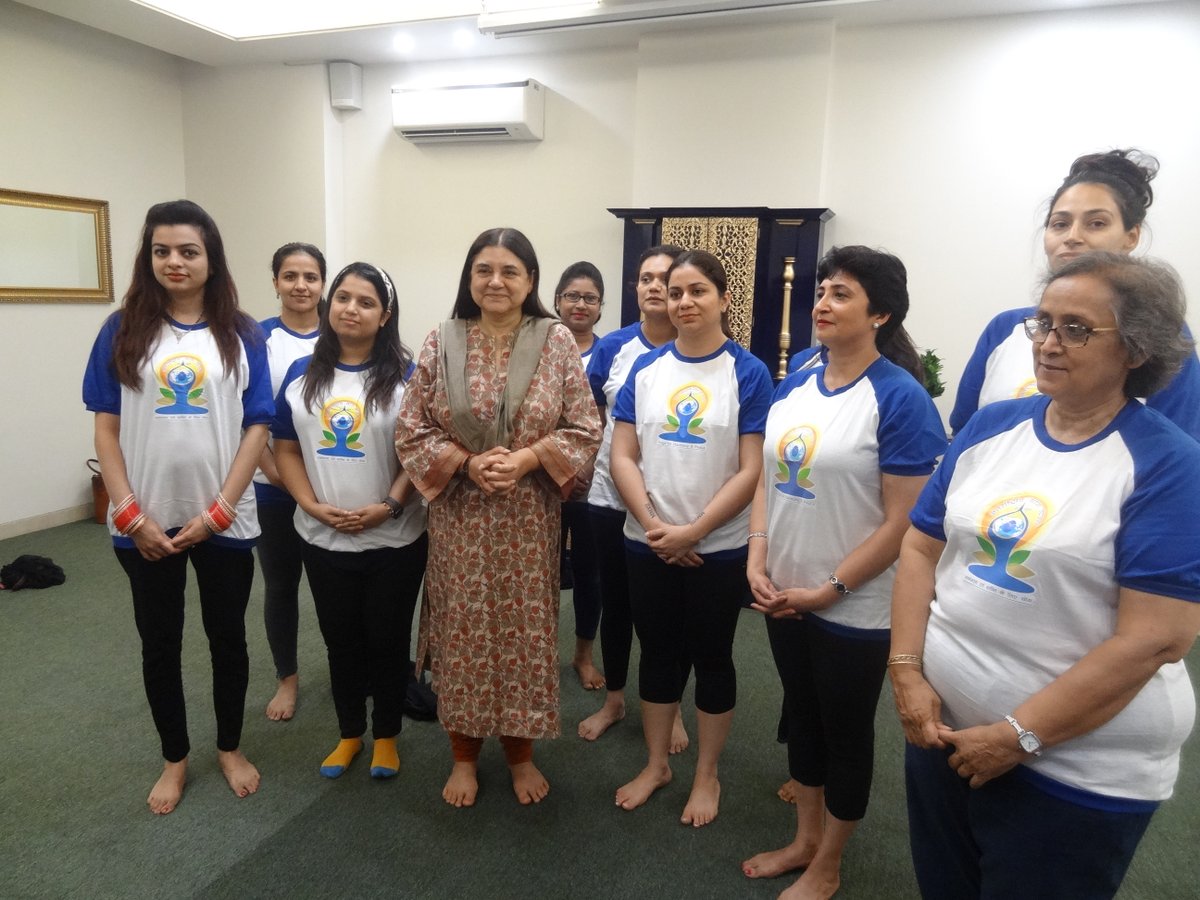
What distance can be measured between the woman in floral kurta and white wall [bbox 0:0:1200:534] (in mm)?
2687

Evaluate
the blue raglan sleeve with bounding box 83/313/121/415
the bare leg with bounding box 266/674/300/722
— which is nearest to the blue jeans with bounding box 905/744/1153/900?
the blue raglan sleeve with bounding box 83/313/121/415

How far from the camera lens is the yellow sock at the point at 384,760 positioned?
2.25 meters

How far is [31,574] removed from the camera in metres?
3.72

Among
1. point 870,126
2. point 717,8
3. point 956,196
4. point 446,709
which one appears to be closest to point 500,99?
point 717,8

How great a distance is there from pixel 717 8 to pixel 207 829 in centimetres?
421

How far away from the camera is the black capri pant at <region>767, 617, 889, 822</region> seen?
63.4 inches

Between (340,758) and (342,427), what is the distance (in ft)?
3.50

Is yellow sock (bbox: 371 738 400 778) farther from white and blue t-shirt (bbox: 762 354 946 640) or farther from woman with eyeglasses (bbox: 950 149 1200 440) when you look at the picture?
woman with eyeglasses (bbox: 950 149 1200 440)

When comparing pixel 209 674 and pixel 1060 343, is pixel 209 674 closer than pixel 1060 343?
No

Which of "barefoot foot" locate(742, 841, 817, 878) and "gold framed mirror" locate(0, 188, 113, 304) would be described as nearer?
A: "barefoot foot" locate(742, 841, 817, 878)

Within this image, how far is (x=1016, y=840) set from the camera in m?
1.09

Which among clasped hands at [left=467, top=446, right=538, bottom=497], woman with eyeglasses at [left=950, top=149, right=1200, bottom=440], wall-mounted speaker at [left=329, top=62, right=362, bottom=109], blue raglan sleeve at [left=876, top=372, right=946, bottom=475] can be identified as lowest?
clasped hands at [left=467, top=446, right=538, bottom=497]

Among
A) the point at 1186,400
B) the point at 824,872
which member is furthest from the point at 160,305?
the point at 1186,400

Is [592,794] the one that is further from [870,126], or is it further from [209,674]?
[870,126]
